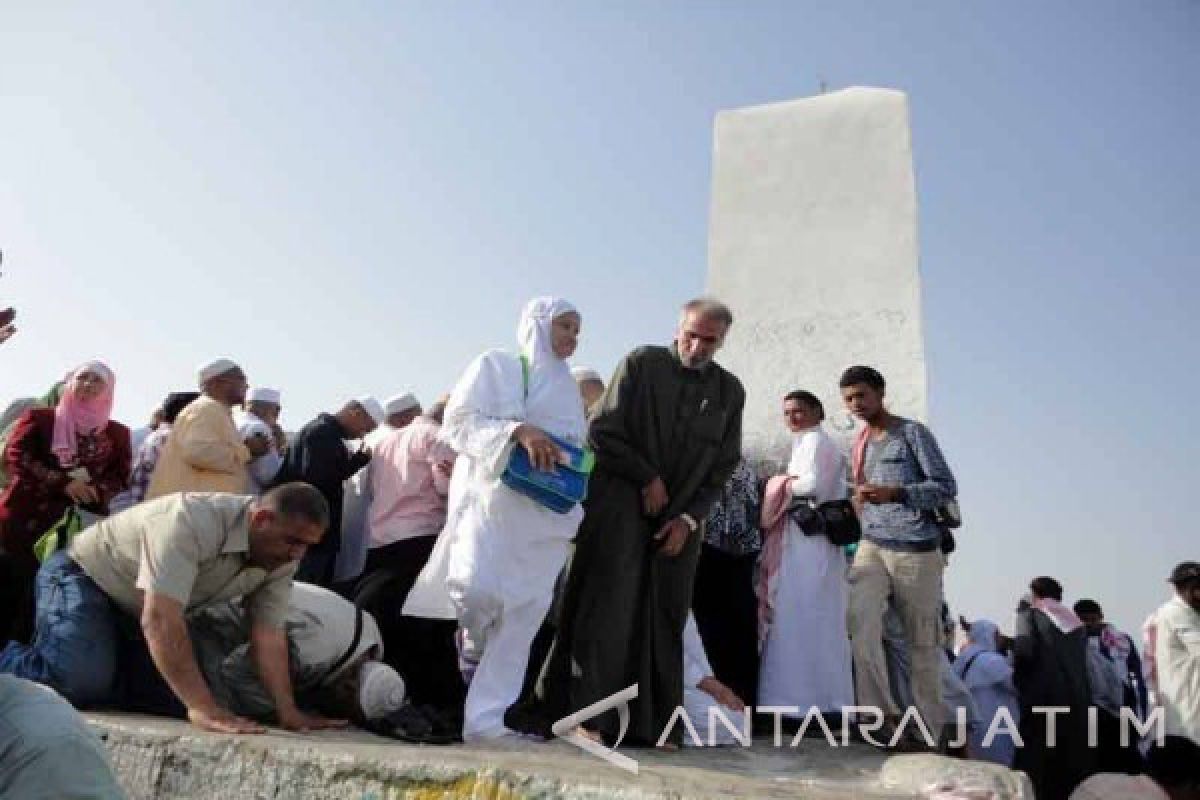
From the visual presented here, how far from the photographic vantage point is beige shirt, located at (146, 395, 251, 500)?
4.32 metres

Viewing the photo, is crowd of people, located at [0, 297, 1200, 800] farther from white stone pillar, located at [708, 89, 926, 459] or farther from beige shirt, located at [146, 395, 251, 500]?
white stone pillar, located at [708, 89, 926, 459]

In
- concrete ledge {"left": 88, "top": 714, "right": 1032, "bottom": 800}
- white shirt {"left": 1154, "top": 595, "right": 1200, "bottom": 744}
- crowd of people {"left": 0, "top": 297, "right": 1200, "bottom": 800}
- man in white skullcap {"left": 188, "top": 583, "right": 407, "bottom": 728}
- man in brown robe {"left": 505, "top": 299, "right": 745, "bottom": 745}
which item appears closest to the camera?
concrete ledge {"left": 88, "top": 714, "right": 1032, "bottom": 800}

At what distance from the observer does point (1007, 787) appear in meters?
2.44

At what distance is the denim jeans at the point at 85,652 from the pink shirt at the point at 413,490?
1.38 meters

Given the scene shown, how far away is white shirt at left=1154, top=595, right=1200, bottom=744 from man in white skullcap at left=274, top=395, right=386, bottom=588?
4263 mm

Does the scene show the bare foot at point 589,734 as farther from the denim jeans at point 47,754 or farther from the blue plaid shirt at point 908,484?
the denim jeans at point 47,754

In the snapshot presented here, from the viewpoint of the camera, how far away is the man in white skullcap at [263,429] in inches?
202

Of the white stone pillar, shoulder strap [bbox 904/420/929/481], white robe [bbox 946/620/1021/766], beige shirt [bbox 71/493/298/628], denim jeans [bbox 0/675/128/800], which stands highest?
the white stone pillar

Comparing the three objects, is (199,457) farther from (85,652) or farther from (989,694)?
(989,694)

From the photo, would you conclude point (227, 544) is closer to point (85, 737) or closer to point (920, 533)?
point (85, 737)

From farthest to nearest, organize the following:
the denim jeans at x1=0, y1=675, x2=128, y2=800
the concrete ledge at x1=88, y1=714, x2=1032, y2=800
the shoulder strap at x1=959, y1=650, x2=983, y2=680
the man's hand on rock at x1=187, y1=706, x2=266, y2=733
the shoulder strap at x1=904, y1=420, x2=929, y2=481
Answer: the shoulder strap at x1=959, y1=650, x2=983, y2=680
the shoulder strap at x1=904, y1=420, x2=929, y2=481
the man's hand on rock at x1=187, y1=706, x2=266, y2=733
the concrete ledge at x1=88, y1=714, x2=1032, y2=800
the denim jeans at x1=0, y1=675, x2=128, y2=800

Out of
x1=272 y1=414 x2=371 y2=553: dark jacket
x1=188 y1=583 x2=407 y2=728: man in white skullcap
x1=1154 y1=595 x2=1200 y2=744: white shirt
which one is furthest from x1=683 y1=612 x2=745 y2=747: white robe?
x1=1154 y1=595 x2=1200 y2=744: white shirt

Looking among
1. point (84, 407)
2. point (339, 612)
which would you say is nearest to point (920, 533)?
point (339, 612)

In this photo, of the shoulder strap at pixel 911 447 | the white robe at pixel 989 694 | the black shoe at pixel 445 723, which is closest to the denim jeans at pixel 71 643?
the black shoe at pixel 445 723
